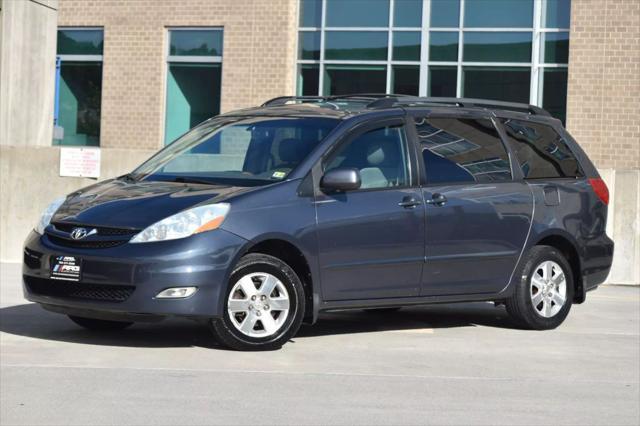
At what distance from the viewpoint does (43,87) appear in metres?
17.7

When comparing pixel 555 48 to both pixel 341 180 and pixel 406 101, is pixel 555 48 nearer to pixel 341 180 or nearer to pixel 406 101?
pixel 406 101

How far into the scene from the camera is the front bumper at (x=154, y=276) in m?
8.14

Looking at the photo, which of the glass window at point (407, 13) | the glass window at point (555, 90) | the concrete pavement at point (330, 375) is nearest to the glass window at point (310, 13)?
the glass window at point (407, 13)

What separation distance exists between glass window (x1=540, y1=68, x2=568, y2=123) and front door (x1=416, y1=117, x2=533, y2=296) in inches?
555

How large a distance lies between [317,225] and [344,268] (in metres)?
0.39

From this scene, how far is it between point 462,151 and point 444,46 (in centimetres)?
1450

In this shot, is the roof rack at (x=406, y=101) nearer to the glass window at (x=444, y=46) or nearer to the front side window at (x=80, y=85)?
the glass window at (x=444, y=46)

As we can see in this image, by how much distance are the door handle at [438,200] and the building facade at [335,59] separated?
1301cm

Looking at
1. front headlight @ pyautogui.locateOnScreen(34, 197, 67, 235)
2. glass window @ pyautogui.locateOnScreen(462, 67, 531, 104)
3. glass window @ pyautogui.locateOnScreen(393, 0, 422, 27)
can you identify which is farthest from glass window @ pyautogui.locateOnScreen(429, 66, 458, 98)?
front headlight @ pyautogui.locateOnScreen(34, 197, 67, 235)

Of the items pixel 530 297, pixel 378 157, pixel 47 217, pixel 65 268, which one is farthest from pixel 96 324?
pixel 530 297

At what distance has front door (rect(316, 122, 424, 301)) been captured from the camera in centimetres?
888

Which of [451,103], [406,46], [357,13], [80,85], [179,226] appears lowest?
[179,226]

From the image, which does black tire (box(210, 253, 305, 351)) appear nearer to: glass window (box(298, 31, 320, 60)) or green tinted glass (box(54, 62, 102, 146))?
glass window (box(298, 31, 320, 60))

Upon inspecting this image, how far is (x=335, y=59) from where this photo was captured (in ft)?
81.1
